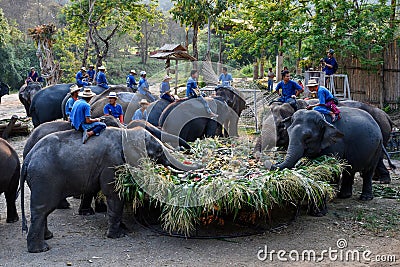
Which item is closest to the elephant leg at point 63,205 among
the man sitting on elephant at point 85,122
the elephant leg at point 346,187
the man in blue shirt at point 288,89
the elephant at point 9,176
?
the elephant at point 9,176

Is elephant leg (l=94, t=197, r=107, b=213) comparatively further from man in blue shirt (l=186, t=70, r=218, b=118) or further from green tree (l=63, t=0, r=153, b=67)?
green tree (l=63, t=0, r=153, b=67)

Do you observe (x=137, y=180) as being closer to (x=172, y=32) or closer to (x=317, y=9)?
(x=317, y=9)

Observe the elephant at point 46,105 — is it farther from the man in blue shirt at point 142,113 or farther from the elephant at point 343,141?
the elephant at point 343,141

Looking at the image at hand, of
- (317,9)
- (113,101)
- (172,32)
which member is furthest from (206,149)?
(172,32)

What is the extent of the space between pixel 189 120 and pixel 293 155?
3.72 m

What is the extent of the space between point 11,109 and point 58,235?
1738 cm

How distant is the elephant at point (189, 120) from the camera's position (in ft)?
36.8

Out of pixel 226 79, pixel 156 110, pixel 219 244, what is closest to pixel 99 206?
pixel 219 244

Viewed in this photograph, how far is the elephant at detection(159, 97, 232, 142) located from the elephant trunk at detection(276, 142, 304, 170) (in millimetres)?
3496

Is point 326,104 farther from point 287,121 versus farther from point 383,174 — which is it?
point 383,174

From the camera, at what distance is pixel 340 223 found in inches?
319

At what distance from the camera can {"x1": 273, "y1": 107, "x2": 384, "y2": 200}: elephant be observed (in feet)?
27.9

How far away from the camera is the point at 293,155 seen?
8219 millimetres
